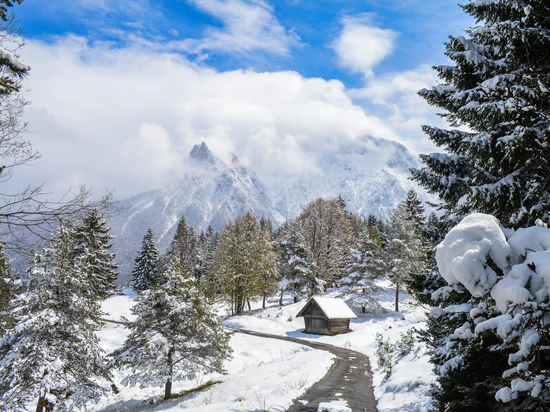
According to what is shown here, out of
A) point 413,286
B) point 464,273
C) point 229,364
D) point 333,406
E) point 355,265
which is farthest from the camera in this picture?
point 355,265

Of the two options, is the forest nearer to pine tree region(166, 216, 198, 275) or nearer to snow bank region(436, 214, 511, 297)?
snow bank region(436, 214, 511, 297)

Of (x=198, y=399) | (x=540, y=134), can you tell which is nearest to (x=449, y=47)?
(x=540, y=134)

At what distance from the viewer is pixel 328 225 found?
4453cm

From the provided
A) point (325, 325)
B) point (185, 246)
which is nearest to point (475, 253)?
point (325, 325)

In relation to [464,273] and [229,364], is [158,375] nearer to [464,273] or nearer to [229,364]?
[229,364]

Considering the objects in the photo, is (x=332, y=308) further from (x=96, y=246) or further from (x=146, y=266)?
(x=146, y=266)

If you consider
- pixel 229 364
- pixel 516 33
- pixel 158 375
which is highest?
pixel 516 33

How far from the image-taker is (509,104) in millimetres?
5668

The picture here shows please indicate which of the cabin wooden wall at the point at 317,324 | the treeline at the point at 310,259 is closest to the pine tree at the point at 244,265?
the treeline at the point at 310,259

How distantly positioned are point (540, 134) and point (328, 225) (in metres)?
39.0

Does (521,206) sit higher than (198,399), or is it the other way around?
(521,206)

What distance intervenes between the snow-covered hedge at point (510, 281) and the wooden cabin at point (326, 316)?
3000 cm

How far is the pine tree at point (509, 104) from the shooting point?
5.92 m

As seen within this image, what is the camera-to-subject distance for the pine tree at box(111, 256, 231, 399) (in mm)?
13805
